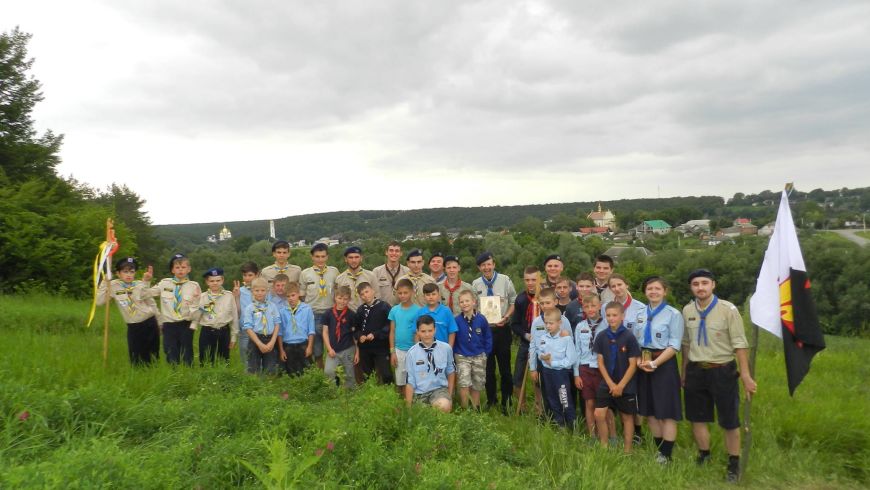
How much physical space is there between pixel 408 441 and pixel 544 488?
118 centimetres

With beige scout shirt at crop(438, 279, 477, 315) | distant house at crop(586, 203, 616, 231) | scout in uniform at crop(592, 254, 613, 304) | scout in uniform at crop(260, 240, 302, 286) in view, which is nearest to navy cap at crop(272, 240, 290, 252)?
scout in uniform at crop(260, 240, 302, 286)

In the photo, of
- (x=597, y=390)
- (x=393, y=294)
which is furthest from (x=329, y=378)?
(x=597, y=390)

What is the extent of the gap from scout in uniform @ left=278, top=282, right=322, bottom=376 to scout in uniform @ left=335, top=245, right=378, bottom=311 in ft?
1.91

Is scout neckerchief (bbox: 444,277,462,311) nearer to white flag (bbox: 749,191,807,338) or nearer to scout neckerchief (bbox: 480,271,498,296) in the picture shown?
scout neckerchief (bbox: 480,271,498,296)

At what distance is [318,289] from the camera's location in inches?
290

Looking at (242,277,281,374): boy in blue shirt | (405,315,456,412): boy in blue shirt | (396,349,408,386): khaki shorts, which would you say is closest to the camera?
(405,315,456,412): boy in blue shirt

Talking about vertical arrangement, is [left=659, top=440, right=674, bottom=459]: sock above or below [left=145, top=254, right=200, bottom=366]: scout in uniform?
below

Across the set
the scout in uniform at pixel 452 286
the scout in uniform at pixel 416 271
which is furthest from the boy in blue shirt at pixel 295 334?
the scout in uniform at pixel 452 286

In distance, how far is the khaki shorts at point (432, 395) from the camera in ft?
19.6

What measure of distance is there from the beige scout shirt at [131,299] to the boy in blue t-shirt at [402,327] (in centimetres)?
343

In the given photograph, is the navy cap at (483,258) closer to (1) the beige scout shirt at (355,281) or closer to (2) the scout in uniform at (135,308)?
(1) the beige scout shirt at (355,281)

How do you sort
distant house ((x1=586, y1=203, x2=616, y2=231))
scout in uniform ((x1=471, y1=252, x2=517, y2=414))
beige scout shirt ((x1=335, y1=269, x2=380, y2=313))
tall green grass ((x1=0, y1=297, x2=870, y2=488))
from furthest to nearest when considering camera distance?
distant house ((x1=586, y1=203, x2=616, y2=231)) < beige scout shirt ((x1=335, y1=269, x2=380, y2=313)) < scout in uniform ((x1=471, y1=252, x2=517, y2=414)) < tall green grass ((x1=0, y1=297, x2=870, y2=488))

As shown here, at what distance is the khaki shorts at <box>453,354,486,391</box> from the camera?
6398 millimetres

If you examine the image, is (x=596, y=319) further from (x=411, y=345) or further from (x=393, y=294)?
(x=393, y=294)
